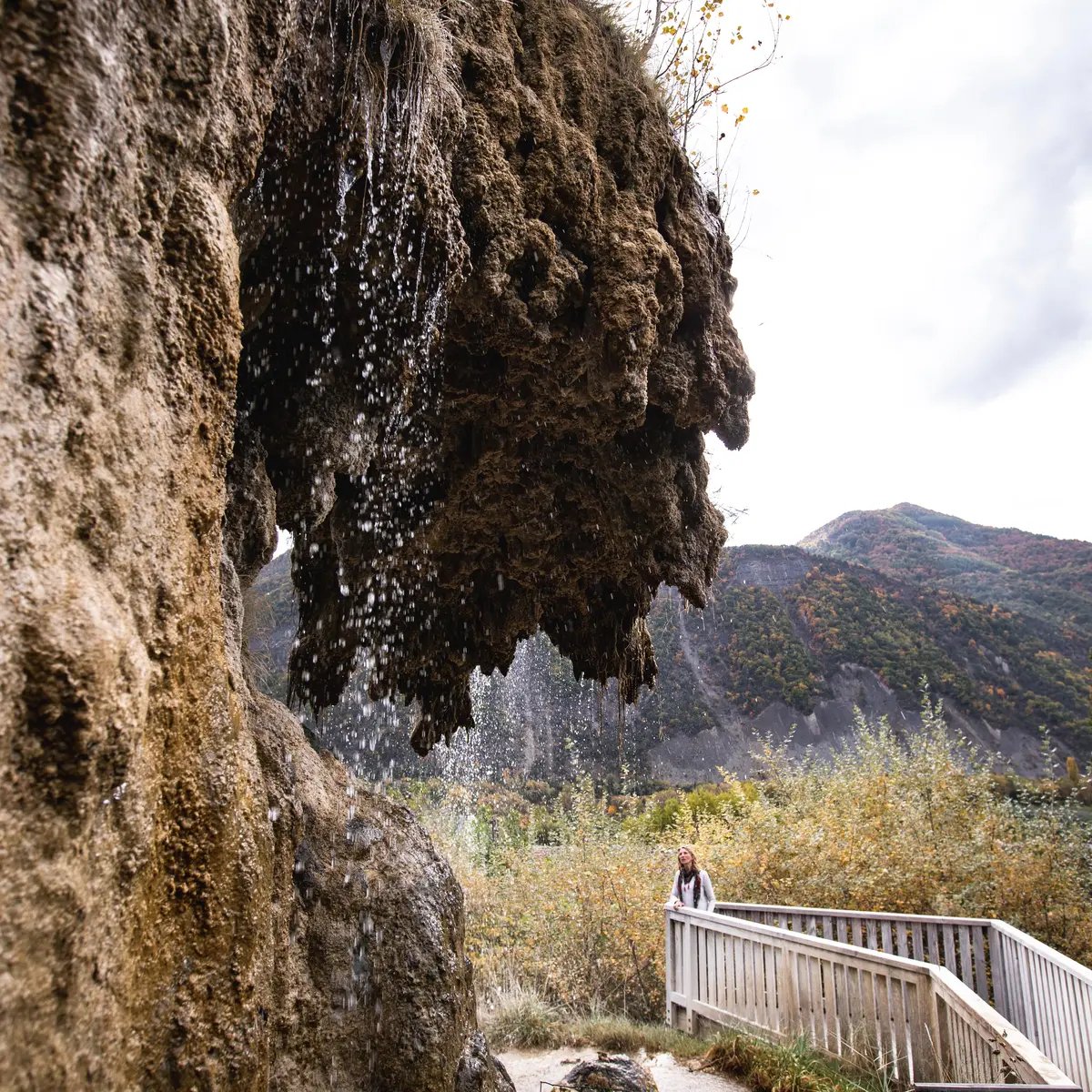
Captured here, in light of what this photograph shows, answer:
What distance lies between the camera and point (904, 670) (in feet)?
146

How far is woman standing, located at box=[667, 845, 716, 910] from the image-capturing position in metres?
8.06

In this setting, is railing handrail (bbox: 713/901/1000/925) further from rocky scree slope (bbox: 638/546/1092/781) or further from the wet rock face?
rocky scree slope (bbox: 638/546/1092/781)

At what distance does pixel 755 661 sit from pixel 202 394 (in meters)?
47.9

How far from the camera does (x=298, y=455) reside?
3.49 meters

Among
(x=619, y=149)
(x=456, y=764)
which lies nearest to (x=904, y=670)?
(x=456, y=764)

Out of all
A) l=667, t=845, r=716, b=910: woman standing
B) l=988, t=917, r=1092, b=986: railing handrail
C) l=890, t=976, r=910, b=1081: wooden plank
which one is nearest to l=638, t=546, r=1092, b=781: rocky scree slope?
l=667, t=845, r=716, b=910: woman standing

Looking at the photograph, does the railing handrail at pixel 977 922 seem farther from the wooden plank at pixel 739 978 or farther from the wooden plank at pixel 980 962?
the wooden plank at pixel 739 978

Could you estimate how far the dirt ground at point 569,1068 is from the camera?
6215 millimetres

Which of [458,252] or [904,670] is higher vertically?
[904,670]

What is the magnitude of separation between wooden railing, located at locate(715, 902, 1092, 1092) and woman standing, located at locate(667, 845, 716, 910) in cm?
59

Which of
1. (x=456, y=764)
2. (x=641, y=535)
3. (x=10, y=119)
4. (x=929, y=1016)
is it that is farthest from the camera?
(x=456, y=764)

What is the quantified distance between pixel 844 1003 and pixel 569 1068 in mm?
3236

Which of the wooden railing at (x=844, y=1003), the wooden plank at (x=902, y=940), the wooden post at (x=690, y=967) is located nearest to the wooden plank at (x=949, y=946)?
the wooden plank at (x=902, y=940)

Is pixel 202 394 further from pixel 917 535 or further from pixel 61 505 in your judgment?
pixel 917 535
